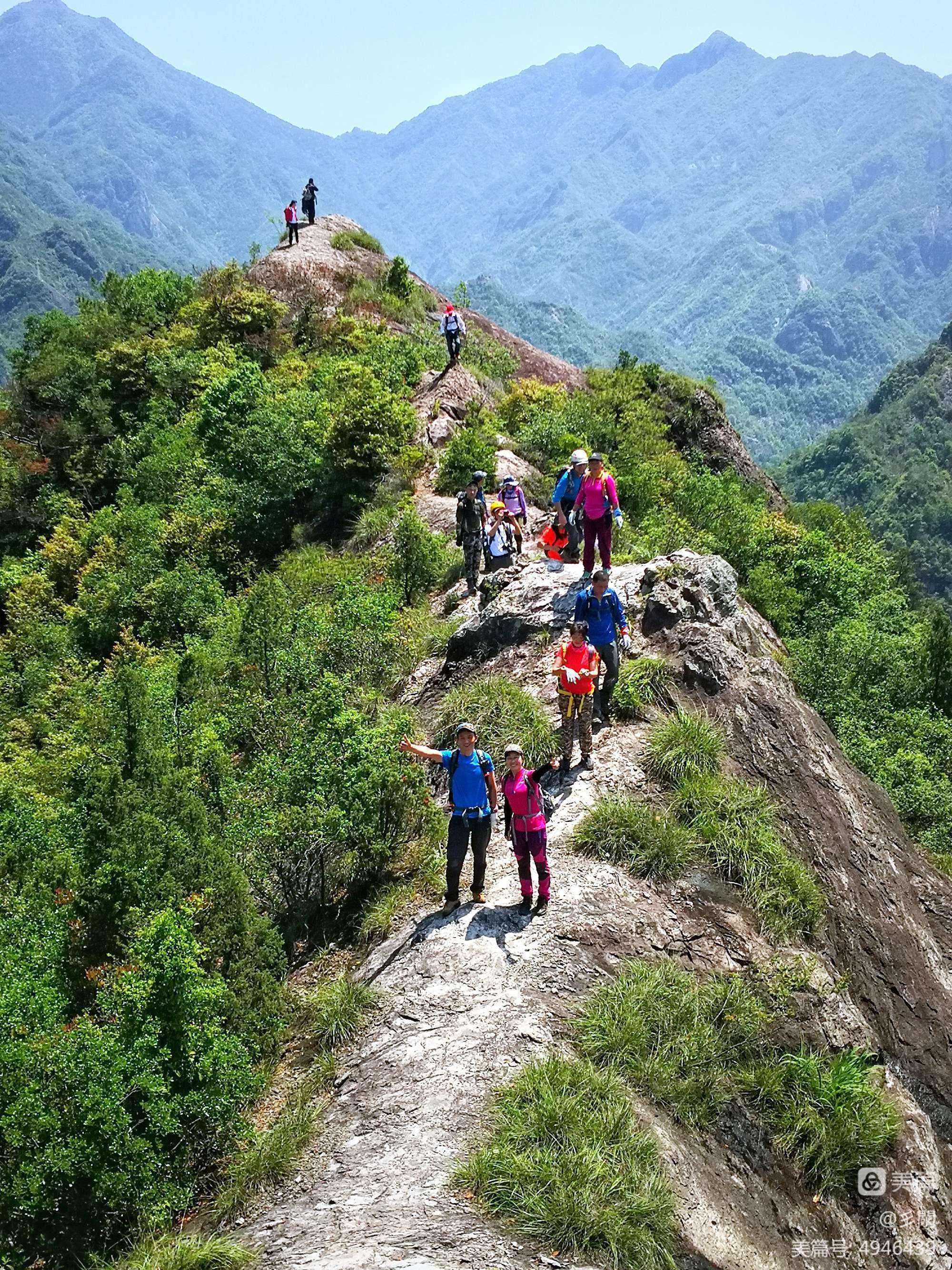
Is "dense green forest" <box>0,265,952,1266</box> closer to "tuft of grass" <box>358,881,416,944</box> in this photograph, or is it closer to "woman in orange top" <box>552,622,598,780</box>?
"tuft of grass" <box>358,881,416,944</box>

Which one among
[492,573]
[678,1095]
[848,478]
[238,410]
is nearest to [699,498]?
[492,573]

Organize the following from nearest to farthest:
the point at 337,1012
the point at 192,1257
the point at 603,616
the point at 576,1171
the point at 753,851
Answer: the point at 192,1257
the point at 576,1171
the point at 337,1012
the point at 753,851
the point at 603,616

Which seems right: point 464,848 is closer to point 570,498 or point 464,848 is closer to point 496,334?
point 570,498

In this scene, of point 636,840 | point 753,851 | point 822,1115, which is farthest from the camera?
point 753,851

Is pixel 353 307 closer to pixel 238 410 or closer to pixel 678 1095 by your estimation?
pixel 238 410

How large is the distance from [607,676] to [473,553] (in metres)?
5.34

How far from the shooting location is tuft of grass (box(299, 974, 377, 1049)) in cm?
711

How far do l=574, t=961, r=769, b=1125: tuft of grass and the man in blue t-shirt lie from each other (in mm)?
1547

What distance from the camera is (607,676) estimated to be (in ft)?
32.1

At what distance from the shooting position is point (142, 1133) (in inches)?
237

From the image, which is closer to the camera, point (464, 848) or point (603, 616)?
point (464, 848)

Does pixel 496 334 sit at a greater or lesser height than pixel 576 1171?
greater

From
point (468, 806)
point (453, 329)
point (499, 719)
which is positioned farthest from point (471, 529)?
point (453, 329)

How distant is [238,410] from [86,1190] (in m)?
20.3
